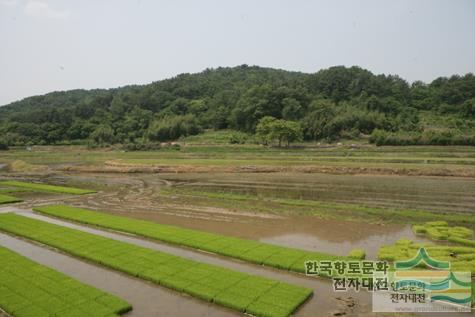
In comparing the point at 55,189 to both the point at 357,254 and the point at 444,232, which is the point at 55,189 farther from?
the point at 444,232

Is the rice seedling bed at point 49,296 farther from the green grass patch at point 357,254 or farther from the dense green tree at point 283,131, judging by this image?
the dense green tree at point 283,131

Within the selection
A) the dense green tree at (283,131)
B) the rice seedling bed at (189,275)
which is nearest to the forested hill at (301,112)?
the dense green tree at (283,131)

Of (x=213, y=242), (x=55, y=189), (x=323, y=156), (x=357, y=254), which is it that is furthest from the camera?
(x=323, y=156)

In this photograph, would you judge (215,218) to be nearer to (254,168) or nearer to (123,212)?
(123,212)

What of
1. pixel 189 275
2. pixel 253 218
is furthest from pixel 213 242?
pixel 253 218

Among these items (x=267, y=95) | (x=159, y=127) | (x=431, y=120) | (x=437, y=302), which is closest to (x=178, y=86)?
(x=159, y=127)
